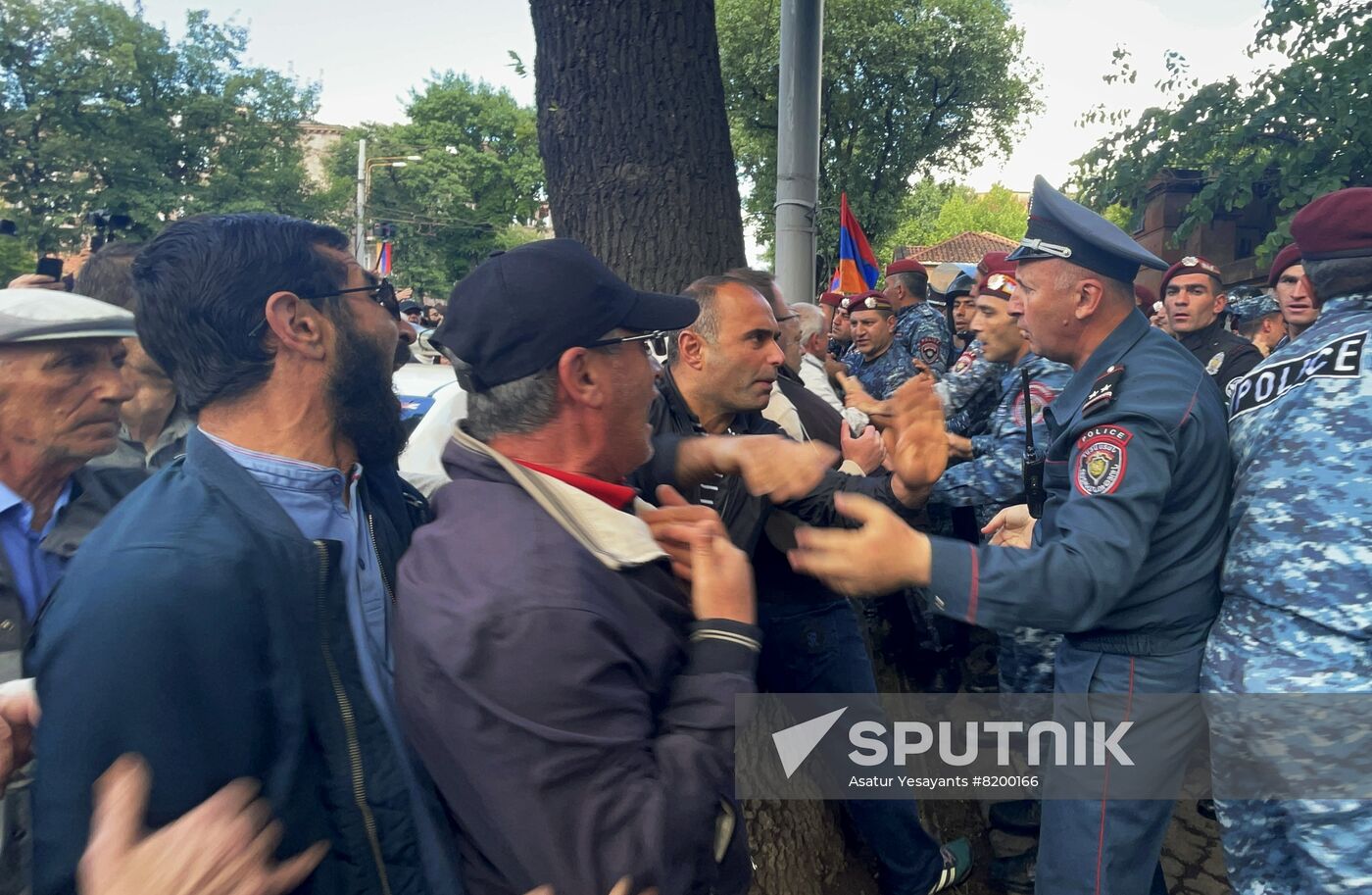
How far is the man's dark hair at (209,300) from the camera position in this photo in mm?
1583

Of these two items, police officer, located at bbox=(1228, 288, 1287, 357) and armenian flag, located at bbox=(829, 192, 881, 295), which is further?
armenian flag, located at bbox=(829, 192, 881, 295)

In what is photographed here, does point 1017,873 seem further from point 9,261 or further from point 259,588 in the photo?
point 9,261

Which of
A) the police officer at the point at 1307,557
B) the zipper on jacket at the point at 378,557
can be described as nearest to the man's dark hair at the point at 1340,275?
the police officer at the point at 1307,557

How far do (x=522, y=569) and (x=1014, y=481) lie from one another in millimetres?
2536

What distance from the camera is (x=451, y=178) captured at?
41.7 metres

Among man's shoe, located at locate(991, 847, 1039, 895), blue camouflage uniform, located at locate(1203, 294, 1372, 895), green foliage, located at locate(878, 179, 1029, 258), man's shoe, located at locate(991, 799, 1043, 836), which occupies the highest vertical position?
green foliage, located at locate(878, 179, 1029, 258)

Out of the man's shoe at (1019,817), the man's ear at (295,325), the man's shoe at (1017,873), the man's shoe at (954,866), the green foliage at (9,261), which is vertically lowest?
the man's shoe at (1017,873)

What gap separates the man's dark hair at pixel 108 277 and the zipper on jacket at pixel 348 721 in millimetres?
1967

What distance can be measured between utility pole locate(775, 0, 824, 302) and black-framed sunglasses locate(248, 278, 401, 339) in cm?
353

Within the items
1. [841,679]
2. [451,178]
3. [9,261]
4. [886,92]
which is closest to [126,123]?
[9,261]

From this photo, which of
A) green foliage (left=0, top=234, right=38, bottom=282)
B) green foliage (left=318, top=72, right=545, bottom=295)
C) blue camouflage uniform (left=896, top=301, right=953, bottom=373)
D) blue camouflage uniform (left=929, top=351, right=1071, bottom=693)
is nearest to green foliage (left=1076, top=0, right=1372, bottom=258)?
blue camouflage uniform (left=896, top=301, right=953, bottom=373)

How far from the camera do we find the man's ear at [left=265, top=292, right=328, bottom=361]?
1617 mm

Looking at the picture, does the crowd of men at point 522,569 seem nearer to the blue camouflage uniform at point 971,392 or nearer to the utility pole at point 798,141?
the blue camouflage uniform at point 971,392

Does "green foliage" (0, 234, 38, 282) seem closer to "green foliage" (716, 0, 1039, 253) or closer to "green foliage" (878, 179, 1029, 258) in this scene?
"green foliage" (716, 0, 1039, 253)
